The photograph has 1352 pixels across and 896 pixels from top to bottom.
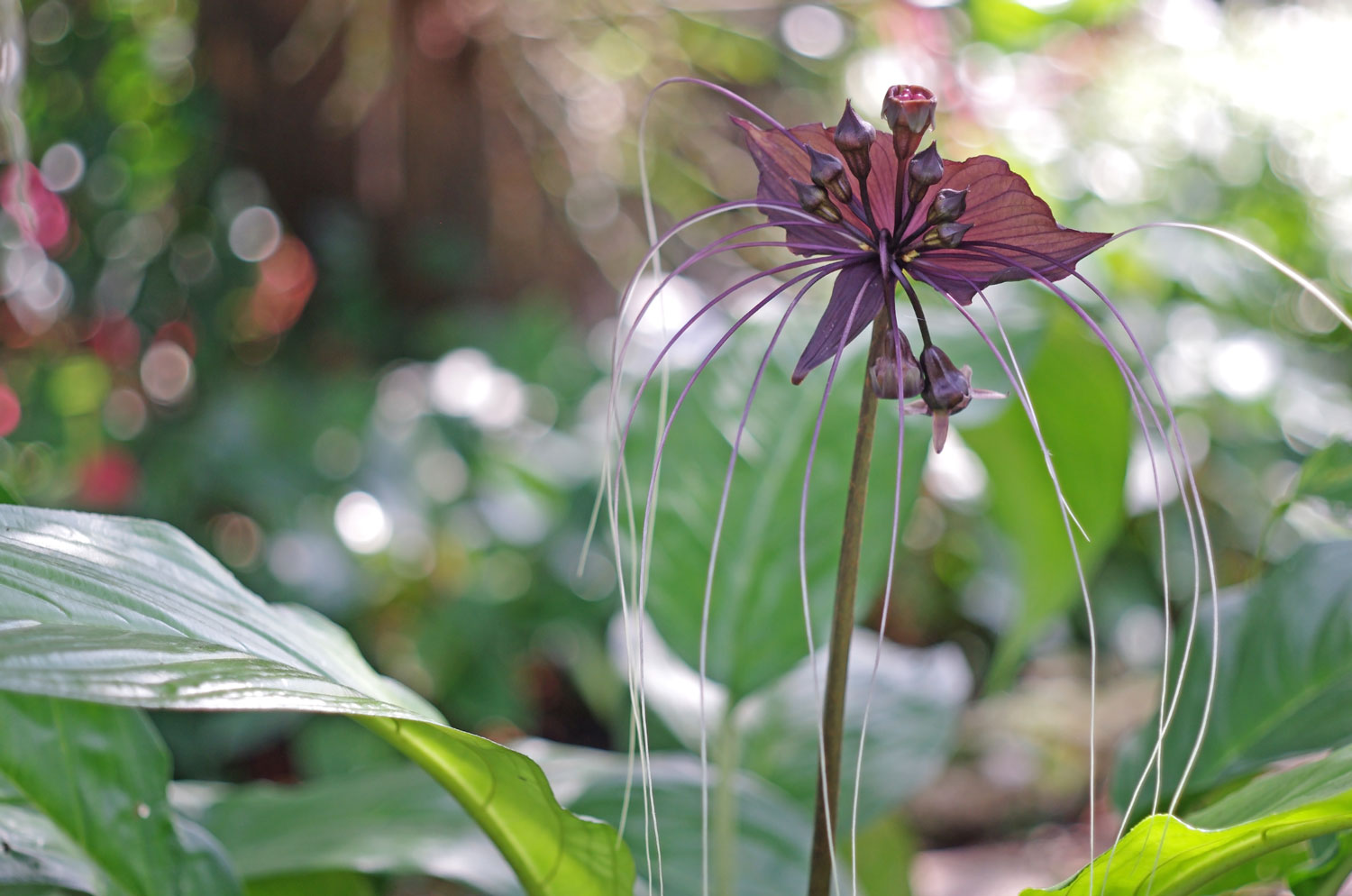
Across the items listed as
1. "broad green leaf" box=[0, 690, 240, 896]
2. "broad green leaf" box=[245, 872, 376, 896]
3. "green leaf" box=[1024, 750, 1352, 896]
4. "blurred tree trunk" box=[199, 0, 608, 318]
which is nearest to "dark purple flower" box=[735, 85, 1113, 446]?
"green leaf" box=[1024, 750, 1352, 896]

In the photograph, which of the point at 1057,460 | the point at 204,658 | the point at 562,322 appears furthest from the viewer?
the point at 562,322

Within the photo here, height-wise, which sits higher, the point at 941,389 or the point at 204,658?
the point at 941,389

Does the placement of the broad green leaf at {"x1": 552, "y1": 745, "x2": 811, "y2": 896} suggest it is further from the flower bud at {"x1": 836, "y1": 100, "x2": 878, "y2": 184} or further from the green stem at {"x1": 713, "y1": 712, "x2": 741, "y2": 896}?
the flower bud at {"x1": 836, "y1": 100, "x2": 878, "y2": 184}

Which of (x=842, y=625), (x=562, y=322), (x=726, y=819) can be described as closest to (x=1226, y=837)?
(x=842, y=625)

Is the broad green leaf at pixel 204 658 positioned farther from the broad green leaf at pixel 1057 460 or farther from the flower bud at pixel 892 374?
the broad green leaf at pixel 1057 460

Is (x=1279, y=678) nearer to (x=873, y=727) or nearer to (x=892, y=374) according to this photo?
(x=873, y=727)
